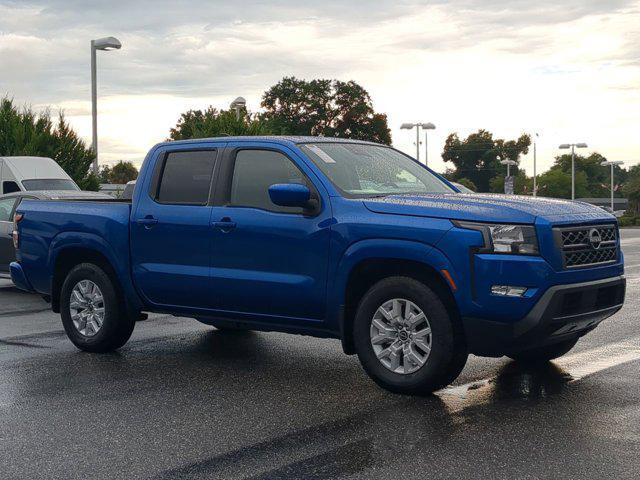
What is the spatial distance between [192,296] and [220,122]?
90.0 ft

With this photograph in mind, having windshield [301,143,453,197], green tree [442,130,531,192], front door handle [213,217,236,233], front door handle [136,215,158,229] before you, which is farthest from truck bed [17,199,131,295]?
green tree [442,130,531,192]

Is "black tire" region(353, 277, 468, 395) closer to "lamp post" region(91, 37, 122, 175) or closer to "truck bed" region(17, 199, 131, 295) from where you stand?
"truck bed" region(17, 199, 131, 295)

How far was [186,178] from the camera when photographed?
26.9 feet

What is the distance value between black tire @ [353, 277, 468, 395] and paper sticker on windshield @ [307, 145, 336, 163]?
3.80ft

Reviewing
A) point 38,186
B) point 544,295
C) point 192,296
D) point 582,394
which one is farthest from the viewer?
point 38,186

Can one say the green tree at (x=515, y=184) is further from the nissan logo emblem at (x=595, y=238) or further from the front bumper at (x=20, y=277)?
the nissan logo emblem at (x=595, y=238)

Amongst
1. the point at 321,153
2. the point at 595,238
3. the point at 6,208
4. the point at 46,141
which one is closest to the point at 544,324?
the point at 595,238

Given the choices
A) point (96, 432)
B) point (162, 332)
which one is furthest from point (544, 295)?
point (162, 332)

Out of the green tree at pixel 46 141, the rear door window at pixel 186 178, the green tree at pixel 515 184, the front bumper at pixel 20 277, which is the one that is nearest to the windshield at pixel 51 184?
the green tree at pixel 46 141

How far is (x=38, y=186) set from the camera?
23547 millimetres

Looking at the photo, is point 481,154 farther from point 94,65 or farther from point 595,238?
point 595,238

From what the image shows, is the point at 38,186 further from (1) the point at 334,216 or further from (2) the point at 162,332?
(1) the point at 334,216

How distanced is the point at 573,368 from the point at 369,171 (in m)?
2.20

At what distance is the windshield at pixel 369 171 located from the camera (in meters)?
7.38
